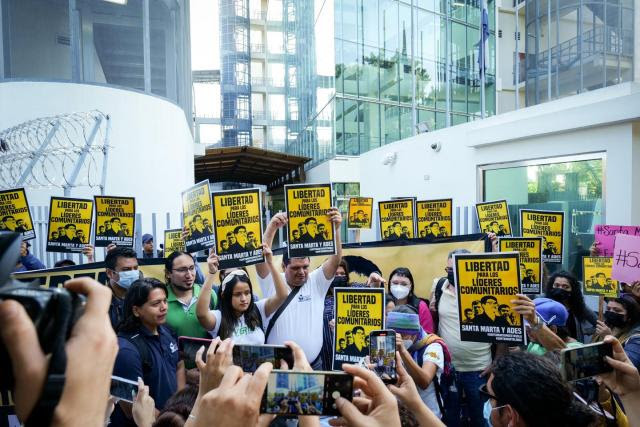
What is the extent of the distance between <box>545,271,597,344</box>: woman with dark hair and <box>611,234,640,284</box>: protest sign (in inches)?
16.9

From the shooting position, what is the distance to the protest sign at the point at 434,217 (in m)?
7.15

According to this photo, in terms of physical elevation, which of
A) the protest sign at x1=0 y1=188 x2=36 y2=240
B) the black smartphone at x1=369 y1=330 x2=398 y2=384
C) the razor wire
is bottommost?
the black smartphone at x1=369 y1=330 x2=398 y2=384

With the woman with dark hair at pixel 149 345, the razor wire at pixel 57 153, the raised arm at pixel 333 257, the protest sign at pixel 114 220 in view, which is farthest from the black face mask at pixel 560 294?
the razor wire at pixel 57 153

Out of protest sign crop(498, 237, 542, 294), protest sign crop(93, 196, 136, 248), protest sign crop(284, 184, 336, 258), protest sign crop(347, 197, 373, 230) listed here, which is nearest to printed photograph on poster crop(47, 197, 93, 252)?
protest sign crop(93, 196, 136, 248)

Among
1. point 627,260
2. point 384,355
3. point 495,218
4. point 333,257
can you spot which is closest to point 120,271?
point 333,257

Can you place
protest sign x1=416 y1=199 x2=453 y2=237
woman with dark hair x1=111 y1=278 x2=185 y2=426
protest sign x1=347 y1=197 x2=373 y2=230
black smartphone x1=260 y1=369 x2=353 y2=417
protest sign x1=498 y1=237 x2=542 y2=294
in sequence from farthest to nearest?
protest sign x1=347 y1=197 x2=373 y2=230
protest sign x1=416 y1=199 x2=453 y2=237
protest sign x1=498 y1=237 x2=542 y2=294
woman with dark hair x1=111 y1=278 x2=185 y2=426
black smartphone x1=260 y1=369 x2=353 y2=417

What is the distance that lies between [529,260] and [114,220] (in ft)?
17.5

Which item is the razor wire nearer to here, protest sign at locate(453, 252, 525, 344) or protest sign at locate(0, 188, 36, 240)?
protest sign at locate(0, 188, 36, 240)

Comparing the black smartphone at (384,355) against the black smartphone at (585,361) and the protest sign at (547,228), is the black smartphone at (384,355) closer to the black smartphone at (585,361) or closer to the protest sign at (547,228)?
the black smartphone at (585,361)

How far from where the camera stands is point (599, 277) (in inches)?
218

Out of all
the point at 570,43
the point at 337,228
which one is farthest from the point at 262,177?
the point at 337,228

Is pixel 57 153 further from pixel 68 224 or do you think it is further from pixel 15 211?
pixel 68 224

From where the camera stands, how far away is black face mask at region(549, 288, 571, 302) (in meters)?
4.54

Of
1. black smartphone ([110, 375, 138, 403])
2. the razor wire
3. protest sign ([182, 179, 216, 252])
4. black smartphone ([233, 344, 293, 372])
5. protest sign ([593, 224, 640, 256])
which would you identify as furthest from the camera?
the razor wire
